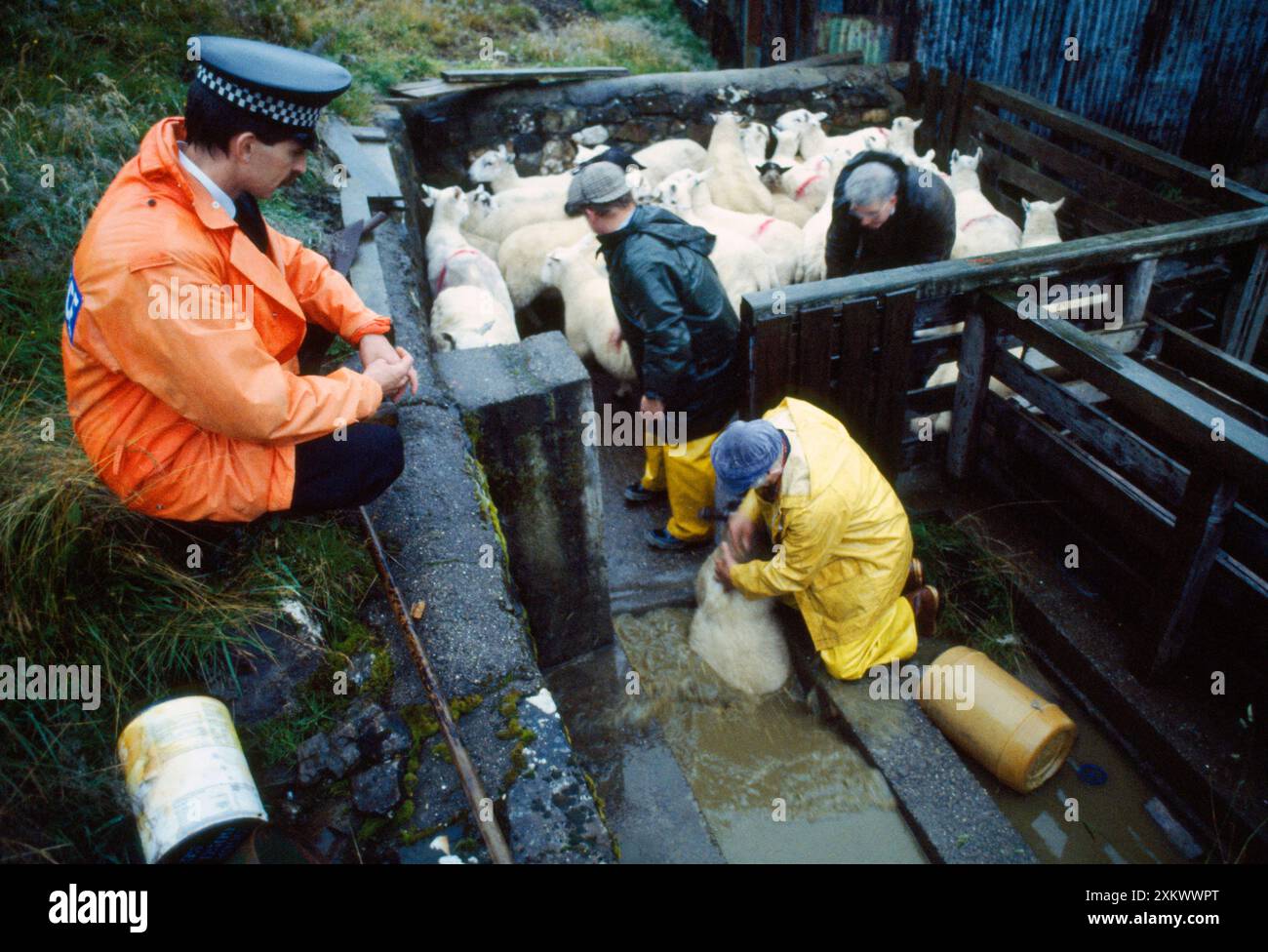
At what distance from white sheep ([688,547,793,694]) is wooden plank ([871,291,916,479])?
54.2 inches

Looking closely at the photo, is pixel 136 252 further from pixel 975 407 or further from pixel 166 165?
pixel 975 407

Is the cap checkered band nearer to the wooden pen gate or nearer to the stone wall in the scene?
the wooden pen gate

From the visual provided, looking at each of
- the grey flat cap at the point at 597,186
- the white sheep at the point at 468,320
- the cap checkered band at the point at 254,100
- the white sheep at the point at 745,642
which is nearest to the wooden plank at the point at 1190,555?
the white sheep at the point at 745,642

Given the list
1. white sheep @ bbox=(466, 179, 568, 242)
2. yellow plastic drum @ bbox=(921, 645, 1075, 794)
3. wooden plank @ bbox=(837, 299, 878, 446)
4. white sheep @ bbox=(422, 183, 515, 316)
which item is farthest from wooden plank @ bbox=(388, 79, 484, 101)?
yellow plastic drum @ bbox=(921, 645, 1075, 794)

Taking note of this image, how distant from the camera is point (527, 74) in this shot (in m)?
8.57

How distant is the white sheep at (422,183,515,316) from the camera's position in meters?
6.43

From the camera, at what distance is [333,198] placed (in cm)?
583

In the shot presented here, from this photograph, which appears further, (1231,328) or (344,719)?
(1231,328)

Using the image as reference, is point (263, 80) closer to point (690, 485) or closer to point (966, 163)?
point (690, 485)

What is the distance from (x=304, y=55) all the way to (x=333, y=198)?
3.75 m

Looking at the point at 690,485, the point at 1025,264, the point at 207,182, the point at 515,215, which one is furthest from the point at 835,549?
the point at 515,215

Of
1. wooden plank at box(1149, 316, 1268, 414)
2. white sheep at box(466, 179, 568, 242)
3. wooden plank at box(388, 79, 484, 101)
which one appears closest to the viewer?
wooden plank at box(1149, 316, 1268, 414)

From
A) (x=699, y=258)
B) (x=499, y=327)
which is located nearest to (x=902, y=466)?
(x=699, y=258)

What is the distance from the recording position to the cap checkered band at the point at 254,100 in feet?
7.10
